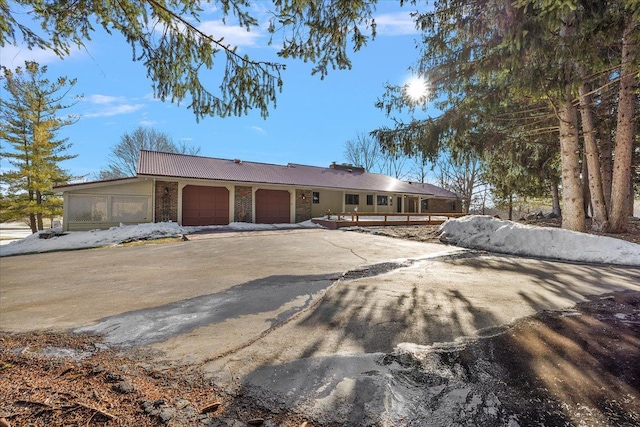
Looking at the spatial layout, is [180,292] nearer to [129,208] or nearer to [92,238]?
[92,238]

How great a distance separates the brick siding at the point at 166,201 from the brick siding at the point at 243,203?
3177 mm

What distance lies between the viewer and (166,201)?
1445cm

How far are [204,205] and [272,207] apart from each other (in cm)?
403

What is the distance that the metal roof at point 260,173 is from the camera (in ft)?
49.5

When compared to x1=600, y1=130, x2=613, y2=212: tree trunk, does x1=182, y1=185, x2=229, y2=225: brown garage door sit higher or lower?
lower

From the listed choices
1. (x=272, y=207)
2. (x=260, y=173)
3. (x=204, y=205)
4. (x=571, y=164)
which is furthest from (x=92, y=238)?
(x=571, y=164)

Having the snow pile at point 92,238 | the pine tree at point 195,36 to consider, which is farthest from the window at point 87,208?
the pine tree at point 195,36

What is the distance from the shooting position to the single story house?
1350 centimetres

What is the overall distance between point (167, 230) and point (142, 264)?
6.72 m

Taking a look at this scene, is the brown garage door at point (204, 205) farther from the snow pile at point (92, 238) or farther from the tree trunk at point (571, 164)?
the tree trunk at point (571, 164)

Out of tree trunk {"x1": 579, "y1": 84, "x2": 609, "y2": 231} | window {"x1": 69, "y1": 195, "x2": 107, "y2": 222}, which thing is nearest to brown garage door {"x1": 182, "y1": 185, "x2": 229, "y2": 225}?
window {"x1": 69, "y1": 195, "x2": 107, "y2": 222}

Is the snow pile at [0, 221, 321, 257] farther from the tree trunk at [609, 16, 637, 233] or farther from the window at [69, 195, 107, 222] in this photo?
the tree trunk at [609, 16, 637, 233]

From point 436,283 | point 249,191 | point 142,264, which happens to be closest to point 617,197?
point 436,283

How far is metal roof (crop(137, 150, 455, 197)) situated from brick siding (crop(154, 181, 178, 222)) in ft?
2.41
